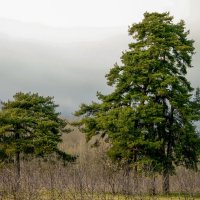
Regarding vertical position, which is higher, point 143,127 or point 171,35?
point 171,35

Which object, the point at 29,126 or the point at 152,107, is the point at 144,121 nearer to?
the point at 152,107

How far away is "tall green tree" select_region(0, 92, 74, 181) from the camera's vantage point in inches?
1797

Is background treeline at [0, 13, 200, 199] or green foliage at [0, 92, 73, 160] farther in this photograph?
green foliage at [0, 92, 73, 160]

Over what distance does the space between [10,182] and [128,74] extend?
1602 cm

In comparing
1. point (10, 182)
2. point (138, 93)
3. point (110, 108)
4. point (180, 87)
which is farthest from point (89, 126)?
point (10, 182)

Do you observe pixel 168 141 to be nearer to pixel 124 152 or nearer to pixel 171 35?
pixel 124 152

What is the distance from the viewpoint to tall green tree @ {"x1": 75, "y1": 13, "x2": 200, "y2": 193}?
40344mm

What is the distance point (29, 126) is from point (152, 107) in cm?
1276

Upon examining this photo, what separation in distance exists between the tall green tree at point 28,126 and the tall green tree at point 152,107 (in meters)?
4.22

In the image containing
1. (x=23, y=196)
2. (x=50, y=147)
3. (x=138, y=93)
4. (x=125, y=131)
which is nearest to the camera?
(x=23, y=196)

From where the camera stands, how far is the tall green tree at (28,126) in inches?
1797

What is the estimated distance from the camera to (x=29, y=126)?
47.6 m

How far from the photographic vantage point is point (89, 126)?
43.2 metres

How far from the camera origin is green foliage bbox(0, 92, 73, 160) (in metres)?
45.6
